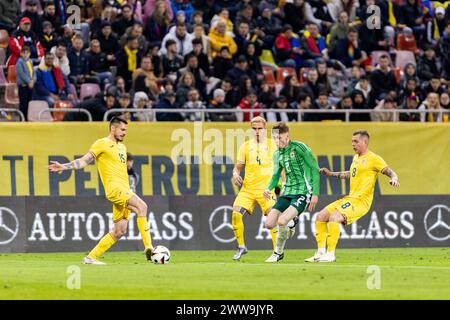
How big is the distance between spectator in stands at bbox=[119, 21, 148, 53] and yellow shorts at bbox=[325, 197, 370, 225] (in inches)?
372

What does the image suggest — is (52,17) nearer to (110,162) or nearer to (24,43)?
(24,43)

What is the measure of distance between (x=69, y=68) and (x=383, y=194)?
750 cm

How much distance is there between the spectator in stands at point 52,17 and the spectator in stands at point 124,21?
142 cm

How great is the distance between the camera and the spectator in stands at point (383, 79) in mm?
29672

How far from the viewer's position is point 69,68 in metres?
27.7

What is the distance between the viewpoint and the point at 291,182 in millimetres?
20344

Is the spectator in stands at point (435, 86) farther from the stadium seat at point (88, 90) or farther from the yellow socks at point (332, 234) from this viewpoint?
the yellow socks at point (332, 234)

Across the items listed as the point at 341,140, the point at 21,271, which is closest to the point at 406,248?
the point at 341,140

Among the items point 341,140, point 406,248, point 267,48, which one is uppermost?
point 267,48

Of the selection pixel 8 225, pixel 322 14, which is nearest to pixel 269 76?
pixel 322 14

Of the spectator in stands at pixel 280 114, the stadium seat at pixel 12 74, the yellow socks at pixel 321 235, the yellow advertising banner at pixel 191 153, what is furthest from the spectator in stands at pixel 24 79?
the yellow socks at pixel 321 235

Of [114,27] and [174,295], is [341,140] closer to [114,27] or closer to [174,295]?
[114,27]

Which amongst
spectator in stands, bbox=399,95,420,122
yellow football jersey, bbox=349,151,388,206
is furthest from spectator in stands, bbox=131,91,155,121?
yellow football jersey, bbox=349,151,388,206

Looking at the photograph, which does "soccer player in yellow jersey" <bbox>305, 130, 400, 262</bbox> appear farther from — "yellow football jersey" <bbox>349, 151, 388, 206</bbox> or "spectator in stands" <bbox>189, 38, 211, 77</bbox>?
"spectator in stands" <bbox>189, 38, 211, 77</bbox>
